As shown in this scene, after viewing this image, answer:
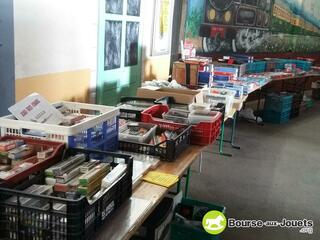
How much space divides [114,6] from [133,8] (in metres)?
0.43

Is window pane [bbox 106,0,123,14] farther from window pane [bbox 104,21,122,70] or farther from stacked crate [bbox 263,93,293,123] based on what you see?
stacked crate [bbox 263,93,293,123]

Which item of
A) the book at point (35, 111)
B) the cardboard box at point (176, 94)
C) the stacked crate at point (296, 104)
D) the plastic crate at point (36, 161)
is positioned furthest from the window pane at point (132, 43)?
the stacked crate at point (296, 104)

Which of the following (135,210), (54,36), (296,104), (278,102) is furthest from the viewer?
(296,104)

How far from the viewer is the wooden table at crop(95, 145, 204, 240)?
138 cm

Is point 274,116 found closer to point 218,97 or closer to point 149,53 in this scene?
point 149,53

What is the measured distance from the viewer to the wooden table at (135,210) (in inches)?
54.2

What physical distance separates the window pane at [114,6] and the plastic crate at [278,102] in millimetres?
3790

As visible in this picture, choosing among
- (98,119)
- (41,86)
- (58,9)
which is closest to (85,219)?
(98,119)

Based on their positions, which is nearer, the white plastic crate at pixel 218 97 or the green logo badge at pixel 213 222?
the green logo badge at pixel 213 222

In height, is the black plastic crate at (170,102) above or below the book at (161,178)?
above

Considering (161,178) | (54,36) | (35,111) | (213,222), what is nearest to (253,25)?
(54,36)

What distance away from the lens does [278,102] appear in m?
6.61

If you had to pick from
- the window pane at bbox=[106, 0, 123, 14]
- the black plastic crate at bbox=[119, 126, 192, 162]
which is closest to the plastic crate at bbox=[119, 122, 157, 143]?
the black plastic crate at bbox=[119, 126, 192, 162]

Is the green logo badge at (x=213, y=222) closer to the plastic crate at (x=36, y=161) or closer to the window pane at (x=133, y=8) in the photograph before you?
the plastic crate at (x=36, y=161)
